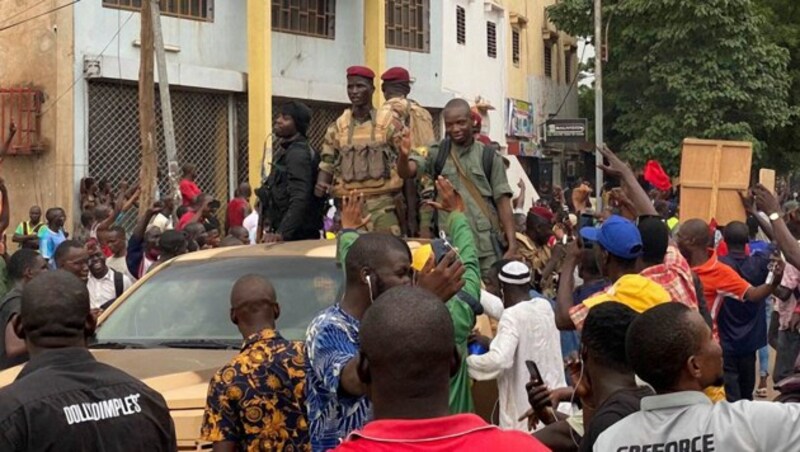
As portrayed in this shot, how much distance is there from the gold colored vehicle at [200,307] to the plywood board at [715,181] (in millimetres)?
5327

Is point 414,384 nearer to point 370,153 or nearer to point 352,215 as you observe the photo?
point 352,215

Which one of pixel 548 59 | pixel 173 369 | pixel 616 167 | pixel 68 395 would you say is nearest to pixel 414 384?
pixel 68 395

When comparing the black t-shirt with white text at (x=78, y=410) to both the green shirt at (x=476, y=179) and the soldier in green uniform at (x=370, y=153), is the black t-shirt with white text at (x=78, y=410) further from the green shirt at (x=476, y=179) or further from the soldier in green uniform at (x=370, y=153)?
the green shirt at (x=476, y=179)

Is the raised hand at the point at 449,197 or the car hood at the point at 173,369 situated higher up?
the raised hand at the point at 449,197

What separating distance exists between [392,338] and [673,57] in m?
34.2

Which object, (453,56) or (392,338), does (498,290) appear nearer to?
(392,338)

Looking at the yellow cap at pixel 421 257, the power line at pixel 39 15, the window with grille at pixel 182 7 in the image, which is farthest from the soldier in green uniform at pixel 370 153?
the window with grille at pixel 182 7

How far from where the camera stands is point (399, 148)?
8336mm

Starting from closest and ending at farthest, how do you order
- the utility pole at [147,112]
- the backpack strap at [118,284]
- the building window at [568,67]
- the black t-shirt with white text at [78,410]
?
the black t-shirt with white text at [78,410], the backpack strap at [118,284], the utility pole at [147,112], the building window at [568,67]

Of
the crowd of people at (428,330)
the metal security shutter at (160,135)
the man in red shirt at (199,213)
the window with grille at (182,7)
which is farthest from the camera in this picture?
the window with grille at (182,7)

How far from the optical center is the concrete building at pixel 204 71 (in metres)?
20.9

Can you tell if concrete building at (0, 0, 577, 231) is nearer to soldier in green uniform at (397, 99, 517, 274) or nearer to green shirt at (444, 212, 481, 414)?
soldier in green uniform at (397, 99, 517, 274)

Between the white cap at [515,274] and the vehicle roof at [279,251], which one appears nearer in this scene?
the white cap at [515,274]

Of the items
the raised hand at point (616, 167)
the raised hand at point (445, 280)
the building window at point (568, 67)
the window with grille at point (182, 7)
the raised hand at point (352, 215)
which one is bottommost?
the raised hand at point (445, 280)
